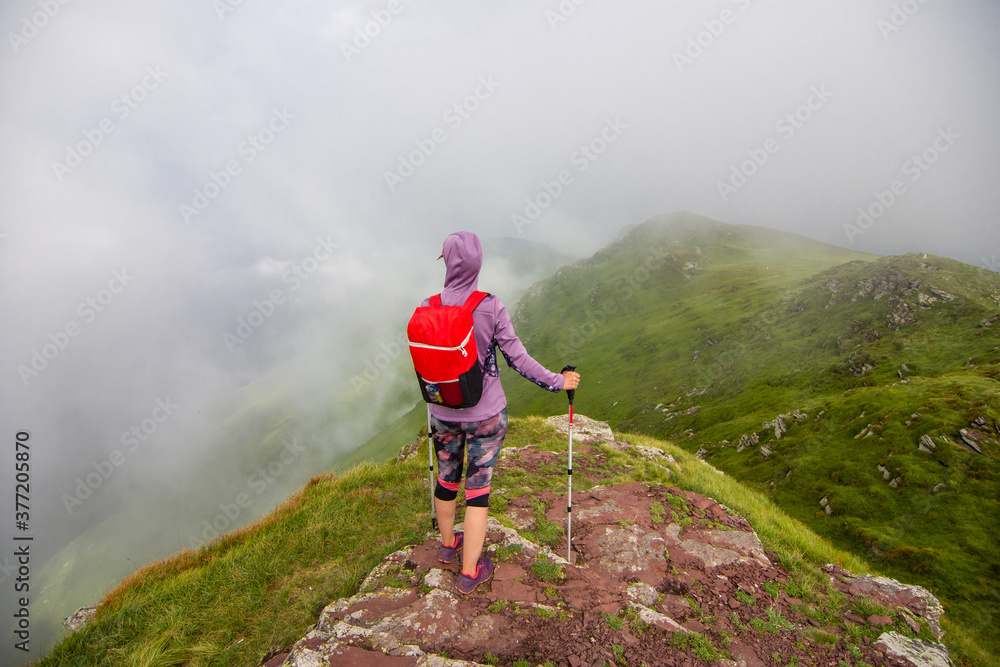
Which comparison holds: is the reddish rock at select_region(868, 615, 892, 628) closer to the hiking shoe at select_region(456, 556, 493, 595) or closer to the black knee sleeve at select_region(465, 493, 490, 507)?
the hiking shoe at select_region(456, 556, 493, 595)

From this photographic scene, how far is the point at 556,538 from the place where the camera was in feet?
26.5

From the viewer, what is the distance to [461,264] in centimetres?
576

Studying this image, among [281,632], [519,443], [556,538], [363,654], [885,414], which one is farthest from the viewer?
[885,414]

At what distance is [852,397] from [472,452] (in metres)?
73.5

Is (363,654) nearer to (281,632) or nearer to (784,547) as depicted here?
(281,632)

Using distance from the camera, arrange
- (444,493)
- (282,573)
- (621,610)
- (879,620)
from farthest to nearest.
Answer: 1. (282,573)
2. (879,620)
3. (444,493)
4. (621,610)

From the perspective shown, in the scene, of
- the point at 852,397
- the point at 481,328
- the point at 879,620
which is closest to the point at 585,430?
the point at 879,620

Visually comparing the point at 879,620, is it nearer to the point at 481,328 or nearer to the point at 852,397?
the point at 481,328

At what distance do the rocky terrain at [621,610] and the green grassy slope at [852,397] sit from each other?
26.7 meters

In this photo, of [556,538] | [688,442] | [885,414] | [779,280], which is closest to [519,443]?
[556,538]

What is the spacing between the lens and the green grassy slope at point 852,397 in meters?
34.9

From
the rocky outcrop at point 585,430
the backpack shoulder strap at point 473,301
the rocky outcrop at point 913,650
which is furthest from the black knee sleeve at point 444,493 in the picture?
the rocky outcrop at point 585,430

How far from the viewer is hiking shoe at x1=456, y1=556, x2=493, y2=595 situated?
5824 mm

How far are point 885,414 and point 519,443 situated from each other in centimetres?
5777
